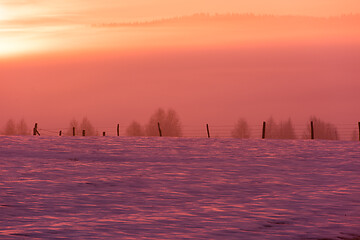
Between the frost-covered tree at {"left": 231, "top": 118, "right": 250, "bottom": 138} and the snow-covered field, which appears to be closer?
the snow-covered field

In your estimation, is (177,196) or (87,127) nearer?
(177,196)

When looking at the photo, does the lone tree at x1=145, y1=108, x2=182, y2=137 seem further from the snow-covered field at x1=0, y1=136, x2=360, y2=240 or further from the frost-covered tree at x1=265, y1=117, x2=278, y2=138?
the snow-covered field at x1=0, y1=136, x2=360, y2=240

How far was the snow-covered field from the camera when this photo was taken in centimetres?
1008

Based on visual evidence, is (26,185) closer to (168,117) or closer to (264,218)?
(264,218)

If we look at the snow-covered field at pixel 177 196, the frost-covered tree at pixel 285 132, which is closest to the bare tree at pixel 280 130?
the frost-covered tree at pixel 285 132

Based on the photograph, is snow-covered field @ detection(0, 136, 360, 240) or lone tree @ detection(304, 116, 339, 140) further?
lone tree @ detection(304, 116, 339, 140)

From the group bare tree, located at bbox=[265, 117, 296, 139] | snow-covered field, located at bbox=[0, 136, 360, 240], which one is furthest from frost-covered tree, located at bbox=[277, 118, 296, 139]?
snow-covered field, located at bbox=[0, 136, 360, 240]

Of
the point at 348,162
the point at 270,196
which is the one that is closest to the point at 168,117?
the point at 348,162

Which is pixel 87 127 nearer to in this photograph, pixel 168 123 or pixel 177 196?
pixel 168 123

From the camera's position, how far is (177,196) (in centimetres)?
1417

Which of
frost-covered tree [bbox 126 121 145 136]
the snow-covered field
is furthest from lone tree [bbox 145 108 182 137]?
the snow-covered field

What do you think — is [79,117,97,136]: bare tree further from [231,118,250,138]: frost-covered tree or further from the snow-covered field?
the snow-covered field

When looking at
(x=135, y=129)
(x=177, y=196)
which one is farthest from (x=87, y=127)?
(x=177, y=196)

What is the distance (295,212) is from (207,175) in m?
6.57
